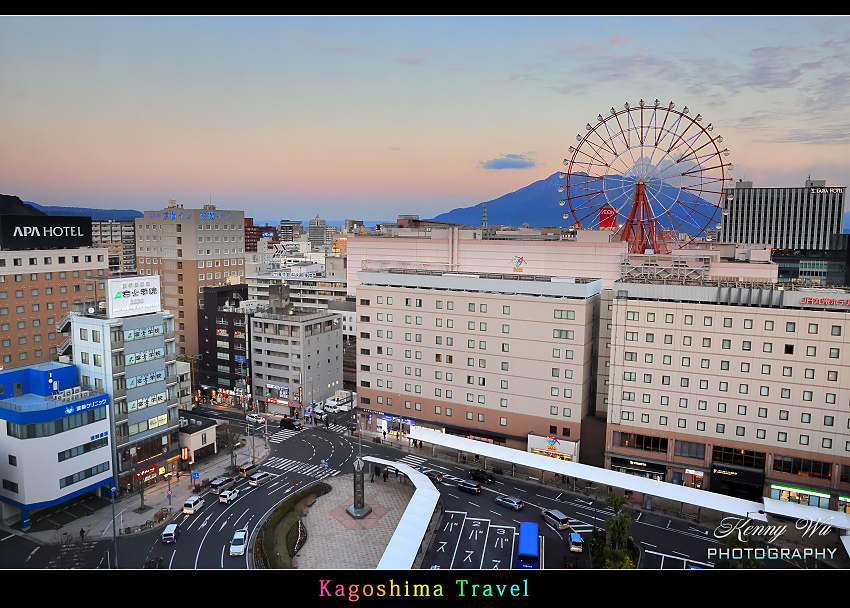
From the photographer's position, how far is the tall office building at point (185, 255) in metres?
29.4

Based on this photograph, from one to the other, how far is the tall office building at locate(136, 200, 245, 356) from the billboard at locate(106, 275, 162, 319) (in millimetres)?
12537

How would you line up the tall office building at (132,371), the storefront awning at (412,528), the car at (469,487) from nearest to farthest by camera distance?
the storefront awning at (412,528) < the car at (469,487) < the tall office building at (132,371)

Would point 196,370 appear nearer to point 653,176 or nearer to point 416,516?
point 416,516

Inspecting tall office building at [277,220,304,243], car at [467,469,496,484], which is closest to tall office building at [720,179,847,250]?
car at [467,469,496,484]

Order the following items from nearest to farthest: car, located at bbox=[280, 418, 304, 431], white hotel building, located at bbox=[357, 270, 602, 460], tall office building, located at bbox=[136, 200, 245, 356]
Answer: white hotel building, located at bbox=[357, 270, 602, 460], car, located at bbox=[280, 418, 304, 431], tall office building, located at bbox=[136, 200, 245, 356]

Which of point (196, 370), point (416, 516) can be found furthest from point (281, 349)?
point (416, 516)

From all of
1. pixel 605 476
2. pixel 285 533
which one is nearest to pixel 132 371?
pixel 285 533

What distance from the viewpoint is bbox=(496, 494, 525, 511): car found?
1388 cm

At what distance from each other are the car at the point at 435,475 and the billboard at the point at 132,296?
9672 mm

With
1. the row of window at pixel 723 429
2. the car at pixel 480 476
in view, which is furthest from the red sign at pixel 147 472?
the row of window at pixel 723 429

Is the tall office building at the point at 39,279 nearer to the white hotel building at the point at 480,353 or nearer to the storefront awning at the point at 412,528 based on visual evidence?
the white hotel building at the point at 480,353

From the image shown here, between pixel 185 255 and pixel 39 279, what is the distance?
9699 millimetres

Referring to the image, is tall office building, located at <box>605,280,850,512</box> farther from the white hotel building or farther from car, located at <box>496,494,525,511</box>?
car, located at <box>496,494,525,511</box>
